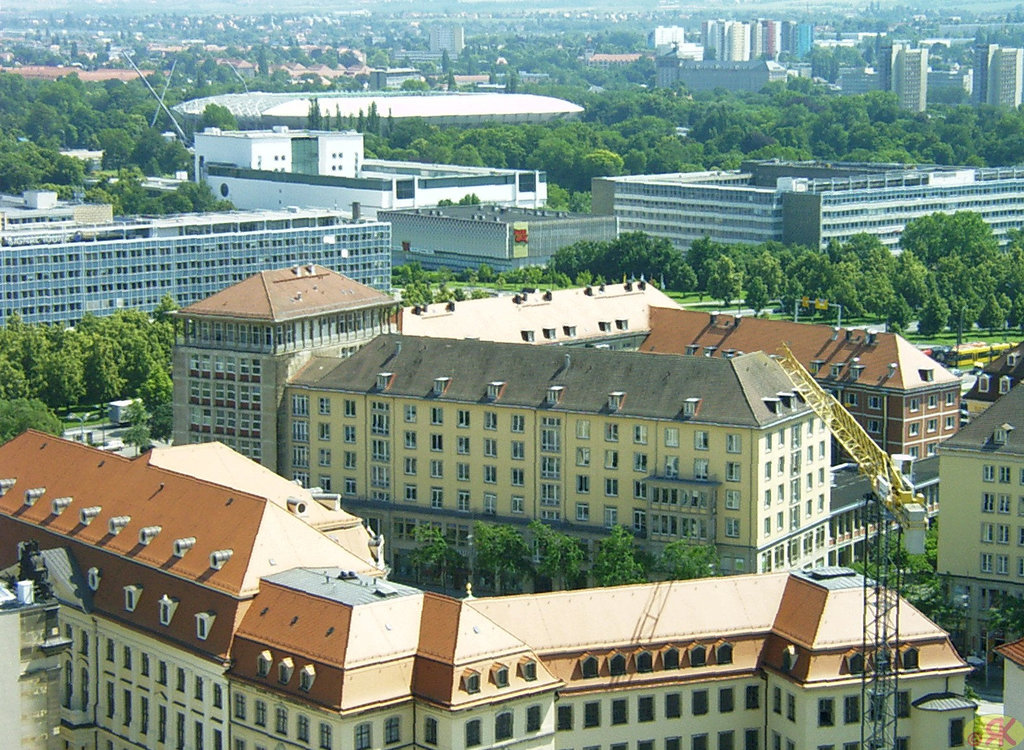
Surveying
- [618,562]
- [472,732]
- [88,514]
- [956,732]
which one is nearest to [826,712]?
[956,732]

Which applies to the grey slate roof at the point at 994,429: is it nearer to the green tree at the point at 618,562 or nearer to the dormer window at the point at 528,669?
the green tree at the point at 618,562

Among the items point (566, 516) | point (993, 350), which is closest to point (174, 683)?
point (566, 516)

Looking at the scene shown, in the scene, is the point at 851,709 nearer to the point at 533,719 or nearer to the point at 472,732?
the point at 533,719

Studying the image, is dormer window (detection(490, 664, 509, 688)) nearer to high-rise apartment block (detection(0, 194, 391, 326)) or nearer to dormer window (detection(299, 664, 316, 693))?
dormer window (detection(299, 664, 316, 693))

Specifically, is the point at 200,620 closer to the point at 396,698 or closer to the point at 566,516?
the point at 396,698

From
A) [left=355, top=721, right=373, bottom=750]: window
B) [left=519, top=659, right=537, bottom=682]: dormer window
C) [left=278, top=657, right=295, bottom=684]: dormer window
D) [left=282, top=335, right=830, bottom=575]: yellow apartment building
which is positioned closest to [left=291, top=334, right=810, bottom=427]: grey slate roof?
[left=282, top=335, right=830, bottom=575]: yellow apartment building

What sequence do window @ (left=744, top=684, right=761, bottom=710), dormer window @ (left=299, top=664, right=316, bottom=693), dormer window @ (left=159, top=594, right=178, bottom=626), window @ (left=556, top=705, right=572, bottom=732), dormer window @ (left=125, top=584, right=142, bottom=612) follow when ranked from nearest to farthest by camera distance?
dormer window @ (left=299, top=664, right=316, bottom=693)
window @ (left=556, top=705, right=572, bottom=732)
window @ (left=744, top=684, right=761, bottom=710)
dormer window @ (left=159, top=594, right=178, bottom=626)
dormer window @ (left=125, top=584, right=142, bottom=612)
